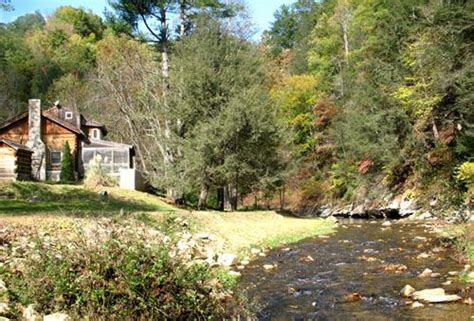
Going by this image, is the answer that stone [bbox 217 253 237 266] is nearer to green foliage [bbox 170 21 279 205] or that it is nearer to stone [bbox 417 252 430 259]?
stone [bbox 417 252 430 259]

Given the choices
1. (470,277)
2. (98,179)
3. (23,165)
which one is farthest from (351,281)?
(23,165)

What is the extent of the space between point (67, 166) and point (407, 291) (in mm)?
32812

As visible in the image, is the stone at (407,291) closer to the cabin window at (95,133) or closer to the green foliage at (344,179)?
the green foliage at (344,179)

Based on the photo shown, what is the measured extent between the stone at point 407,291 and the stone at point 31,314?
6.41m

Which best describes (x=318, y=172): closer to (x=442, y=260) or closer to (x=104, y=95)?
(x=104, y=95)

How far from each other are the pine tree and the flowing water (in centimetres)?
2497

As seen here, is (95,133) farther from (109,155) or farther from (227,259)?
(227,259)

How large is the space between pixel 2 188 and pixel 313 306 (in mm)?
21282


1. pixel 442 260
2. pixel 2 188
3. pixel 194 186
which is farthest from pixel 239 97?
pixel 442 260

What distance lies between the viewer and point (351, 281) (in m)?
10.8

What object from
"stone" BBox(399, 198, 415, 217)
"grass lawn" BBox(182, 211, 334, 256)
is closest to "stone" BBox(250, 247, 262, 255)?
"grass lawn" BBox(182, 211, 334, 256)

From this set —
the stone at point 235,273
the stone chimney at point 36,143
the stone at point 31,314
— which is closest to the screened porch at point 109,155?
the stone chimney at point 36,143

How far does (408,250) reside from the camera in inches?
584

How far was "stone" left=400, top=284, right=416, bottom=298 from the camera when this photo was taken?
355 inches
